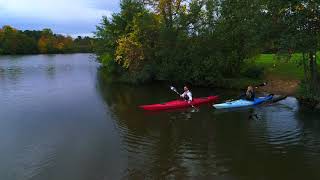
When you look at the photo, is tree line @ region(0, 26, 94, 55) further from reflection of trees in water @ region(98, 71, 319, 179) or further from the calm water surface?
reflection of trees in water @ region(98, 71, 319, 179)

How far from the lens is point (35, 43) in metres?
142

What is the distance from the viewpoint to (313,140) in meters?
20.2

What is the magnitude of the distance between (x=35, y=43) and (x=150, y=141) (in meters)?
130

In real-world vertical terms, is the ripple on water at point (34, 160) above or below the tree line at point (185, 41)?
below

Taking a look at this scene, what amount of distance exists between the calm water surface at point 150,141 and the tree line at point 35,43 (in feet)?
296

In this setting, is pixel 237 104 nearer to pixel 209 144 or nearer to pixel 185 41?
pixel 209 144

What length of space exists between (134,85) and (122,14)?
9.27 metres

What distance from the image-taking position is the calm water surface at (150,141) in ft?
52.5

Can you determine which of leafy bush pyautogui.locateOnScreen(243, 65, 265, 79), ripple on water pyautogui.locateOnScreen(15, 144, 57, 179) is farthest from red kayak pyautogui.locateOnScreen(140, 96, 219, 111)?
leafy bush pyautogui.locateOnScreen(243, 65, 265, 79)

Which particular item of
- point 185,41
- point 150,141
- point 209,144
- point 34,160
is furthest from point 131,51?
point 34,160

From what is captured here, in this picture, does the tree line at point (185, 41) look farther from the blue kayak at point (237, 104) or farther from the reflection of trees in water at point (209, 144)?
the reflection of trees in water at point (209, 144)

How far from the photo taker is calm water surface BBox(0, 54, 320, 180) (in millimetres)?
16016

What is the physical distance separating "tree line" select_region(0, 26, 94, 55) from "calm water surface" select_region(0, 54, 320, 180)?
90.4 m

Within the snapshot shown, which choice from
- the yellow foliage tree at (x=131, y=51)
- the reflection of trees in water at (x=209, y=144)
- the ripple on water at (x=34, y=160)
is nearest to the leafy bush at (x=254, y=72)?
the yellow foliage tree at (x=131, y=51)
